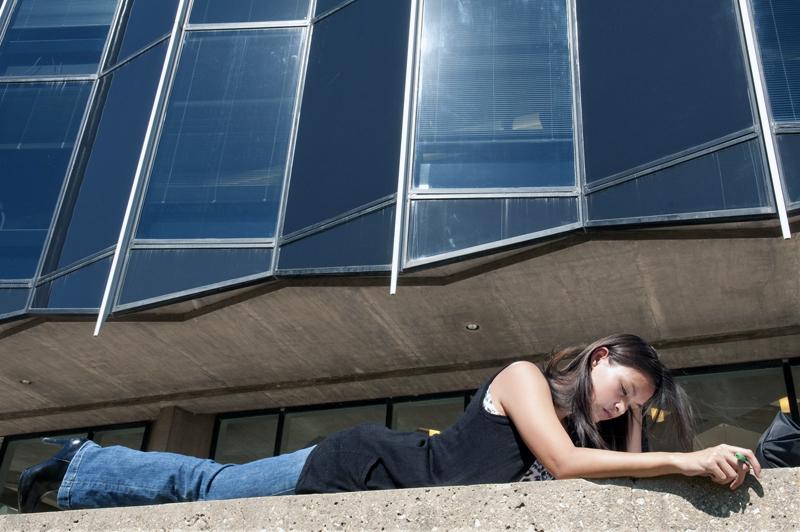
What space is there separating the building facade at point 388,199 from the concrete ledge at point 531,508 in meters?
4.80

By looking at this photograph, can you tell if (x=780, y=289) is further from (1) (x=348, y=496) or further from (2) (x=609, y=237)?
(1) (x=348, y=496)

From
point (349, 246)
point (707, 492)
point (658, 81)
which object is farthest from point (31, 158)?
point (707, 492)

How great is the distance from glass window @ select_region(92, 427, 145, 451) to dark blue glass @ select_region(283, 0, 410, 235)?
19.9ft

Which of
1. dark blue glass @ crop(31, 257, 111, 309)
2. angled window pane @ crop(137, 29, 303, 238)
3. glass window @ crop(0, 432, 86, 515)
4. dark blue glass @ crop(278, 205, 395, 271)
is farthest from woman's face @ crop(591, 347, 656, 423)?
glass window @ crop(0, 432, 86, 515)

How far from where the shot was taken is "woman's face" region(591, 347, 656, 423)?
304 centimetres

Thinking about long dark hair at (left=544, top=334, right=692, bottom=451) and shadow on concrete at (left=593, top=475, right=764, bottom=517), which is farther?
long dark hair at (left=544, top=334, right=692, bottom=451)

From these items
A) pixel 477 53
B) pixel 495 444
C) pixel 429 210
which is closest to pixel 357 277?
pixel 429 210

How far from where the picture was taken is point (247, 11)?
10570 millimetres

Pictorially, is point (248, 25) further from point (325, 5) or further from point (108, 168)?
point (108, 168)

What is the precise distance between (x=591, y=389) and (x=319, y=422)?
31.2 ft

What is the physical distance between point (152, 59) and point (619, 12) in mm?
5771

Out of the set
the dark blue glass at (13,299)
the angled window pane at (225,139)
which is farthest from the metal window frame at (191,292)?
the dark blue glass at (13,299)

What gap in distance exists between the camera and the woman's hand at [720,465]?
7.67 feet

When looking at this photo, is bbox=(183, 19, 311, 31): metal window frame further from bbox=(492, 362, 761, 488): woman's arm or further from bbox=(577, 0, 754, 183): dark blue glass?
bbox=(492, 362, 761, 488): woman's arm
